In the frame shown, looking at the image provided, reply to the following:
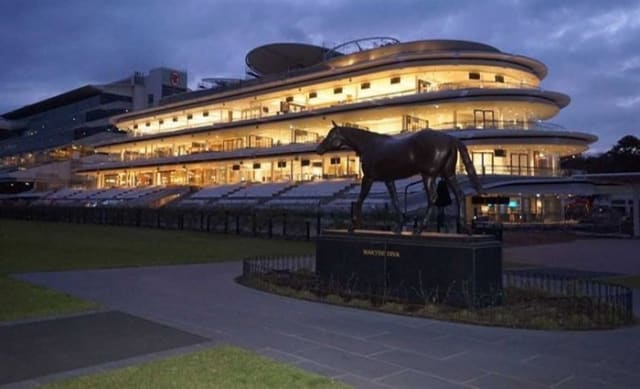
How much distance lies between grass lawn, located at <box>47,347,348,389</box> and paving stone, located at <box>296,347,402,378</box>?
1.82ft

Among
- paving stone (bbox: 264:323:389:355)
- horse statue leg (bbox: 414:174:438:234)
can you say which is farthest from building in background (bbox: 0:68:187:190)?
paving stone (bbox: 264:323:389:355)

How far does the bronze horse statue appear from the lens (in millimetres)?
11969

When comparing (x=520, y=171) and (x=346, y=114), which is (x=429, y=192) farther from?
(x=346, y=114)

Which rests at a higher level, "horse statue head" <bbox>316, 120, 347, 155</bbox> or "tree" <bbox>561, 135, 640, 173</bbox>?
"tree" <bbox>561, 135, 640, 173</bbox>

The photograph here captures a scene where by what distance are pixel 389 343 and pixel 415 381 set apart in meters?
1.74

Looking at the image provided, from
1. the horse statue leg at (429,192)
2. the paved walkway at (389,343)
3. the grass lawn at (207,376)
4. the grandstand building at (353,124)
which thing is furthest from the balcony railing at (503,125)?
the grass lawn at (207,376)

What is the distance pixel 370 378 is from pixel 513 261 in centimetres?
1667

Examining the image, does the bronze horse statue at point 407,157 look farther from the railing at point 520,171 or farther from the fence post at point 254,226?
the railing at point 520,171

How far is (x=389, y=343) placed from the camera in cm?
803

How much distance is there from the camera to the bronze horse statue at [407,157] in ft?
39.3

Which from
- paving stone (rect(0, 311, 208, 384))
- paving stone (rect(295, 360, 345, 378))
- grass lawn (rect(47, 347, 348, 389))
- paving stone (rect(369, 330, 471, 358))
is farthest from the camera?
paving stone (rect(369, 330, 471, 358))

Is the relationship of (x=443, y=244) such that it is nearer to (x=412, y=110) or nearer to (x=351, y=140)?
(x=351, y=140)

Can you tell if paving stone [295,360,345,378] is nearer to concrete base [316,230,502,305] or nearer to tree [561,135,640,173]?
concrete base [316,230,502,305]

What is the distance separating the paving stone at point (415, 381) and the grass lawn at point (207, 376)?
619mm
